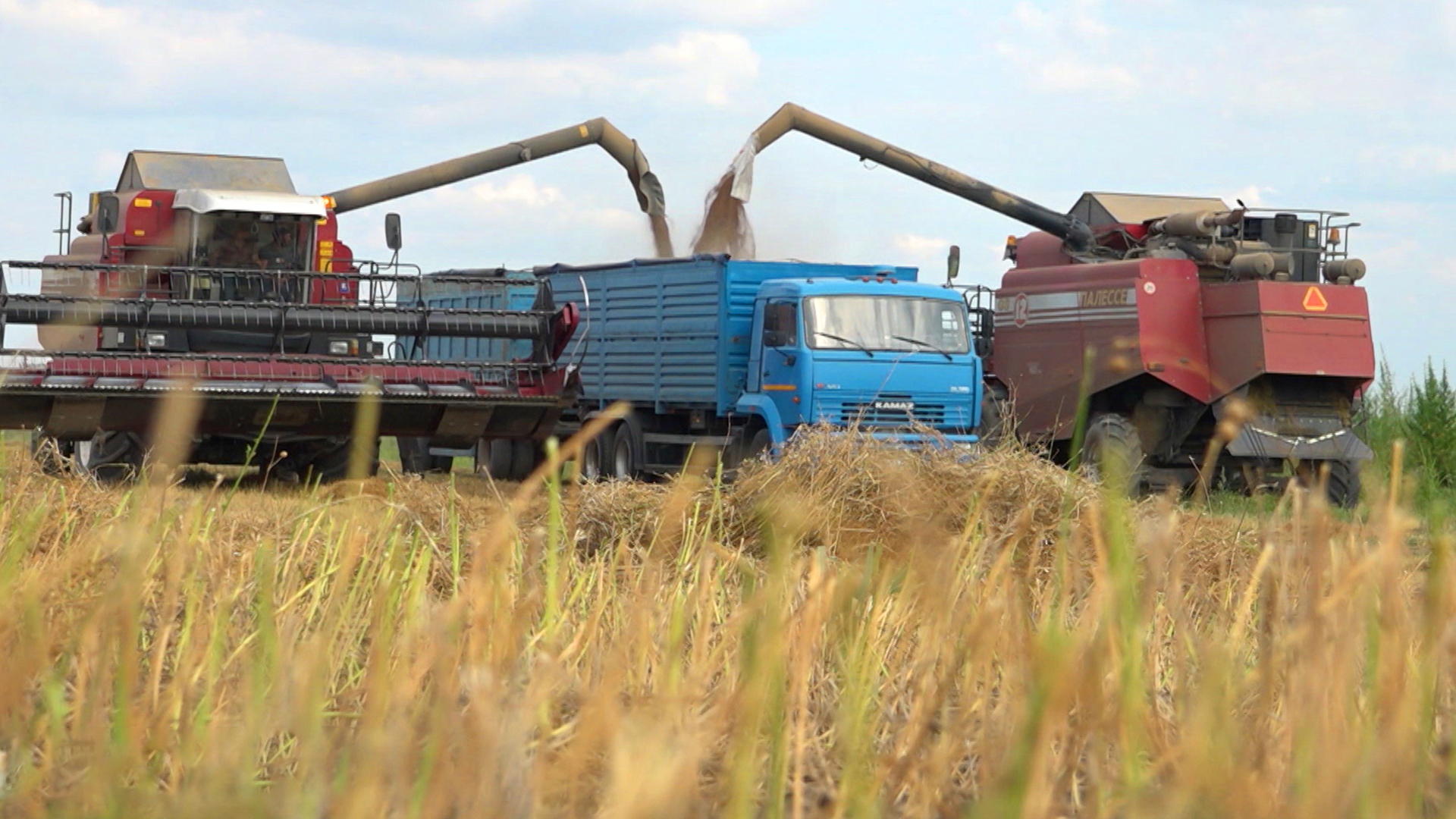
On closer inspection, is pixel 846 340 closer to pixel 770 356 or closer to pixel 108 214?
pixel 770 356

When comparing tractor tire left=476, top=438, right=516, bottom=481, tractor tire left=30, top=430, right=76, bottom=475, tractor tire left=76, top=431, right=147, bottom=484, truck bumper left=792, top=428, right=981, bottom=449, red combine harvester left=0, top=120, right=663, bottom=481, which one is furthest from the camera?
tractor tire left=476, top=438, right=516, bottom=481

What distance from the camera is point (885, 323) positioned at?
60.2 feet

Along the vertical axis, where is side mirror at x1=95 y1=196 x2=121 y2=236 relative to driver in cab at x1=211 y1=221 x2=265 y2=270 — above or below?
above

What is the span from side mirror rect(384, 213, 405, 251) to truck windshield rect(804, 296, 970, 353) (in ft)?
13.1

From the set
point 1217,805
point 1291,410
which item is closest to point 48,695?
point 1217,805

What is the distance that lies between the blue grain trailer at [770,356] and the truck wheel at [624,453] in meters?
0.02

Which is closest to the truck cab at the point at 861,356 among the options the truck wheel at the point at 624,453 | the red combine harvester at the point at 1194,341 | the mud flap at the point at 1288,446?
the red combine harvester at the point at 1194,341

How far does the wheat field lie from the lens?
87.2 inches

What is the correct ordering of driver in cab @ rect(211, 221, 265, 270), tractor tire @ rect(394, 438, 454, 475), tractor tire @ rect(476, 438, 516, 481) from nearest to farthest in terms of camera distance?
driver in cab @ rect(211, 221, 265, 270) < tractor tire @ rect(476, 438, 516, 481) < tractor tire @ rect(394, 438, 454, 475)

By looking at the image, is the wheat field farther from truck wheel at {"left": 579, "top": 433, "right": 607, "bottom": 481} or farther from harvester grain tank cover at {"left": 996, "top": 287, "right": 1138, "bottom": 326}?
truck wheel at {"left": 579, "top": 433, "right": 607, "bottom": 481}

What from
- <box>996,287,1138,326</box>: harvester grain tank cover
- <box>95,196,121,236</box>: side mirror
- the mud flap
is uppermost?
<box>95,196,121,236</box>: side mirror

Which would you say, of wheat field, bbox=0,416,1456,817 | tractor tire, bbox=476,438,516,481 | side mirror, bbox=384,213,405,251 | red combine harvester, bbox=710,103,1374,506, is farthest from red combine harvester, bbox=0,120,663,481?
wheat field, bbox=0,416,1456,817

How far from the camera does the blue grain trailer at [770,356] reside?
1802cm

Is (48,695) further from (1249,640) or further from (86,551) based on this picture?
(1249,640)
